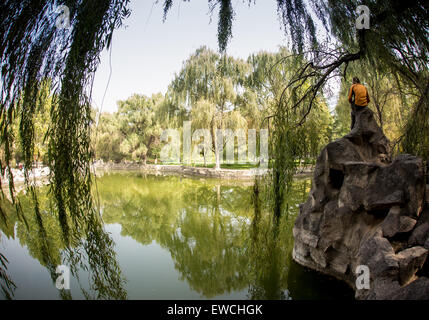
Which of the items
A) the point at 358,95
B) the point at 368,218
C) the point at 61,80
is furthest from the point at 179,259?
the point at 61,80

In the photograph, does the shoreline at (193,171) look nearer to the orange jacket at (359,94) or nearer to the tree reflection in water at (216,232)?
the tree reflection in water at (216,232)

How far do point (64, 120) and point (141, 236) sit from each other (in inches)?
215

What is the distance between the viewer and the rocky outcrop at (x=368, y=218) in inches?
95.2

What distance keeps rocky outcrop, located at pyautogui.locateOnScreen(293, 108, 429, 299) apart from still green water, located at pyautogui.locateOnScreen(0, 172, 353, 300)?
1.18 ft

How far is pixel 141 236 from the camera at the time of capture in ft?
20.6

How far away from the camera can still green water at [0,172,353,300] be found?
1972 millimetres

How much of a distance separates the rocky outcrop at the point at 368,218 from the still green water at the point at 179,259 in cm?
36

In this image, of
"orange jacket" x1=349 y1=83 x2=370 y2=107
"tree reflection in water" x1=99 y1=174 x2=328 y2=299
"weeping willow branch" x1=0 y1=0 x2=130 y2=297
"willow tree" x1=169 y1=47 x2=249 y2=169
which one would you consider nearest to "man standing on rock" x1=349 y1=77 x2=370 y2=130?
"orange jacket" x1=349 y1=83 x2=370 y2=107

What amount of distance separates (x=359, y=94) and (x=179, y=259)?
3833mm

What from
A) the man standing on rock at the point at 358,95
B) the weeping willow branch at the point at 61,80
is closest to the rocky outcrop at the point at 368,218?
the man standing on rock at the point at 358,95

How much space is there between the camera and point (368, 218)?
3.20 metres

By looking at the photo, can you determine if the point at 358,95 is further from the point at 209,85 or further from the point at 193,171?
the point at 193,171
